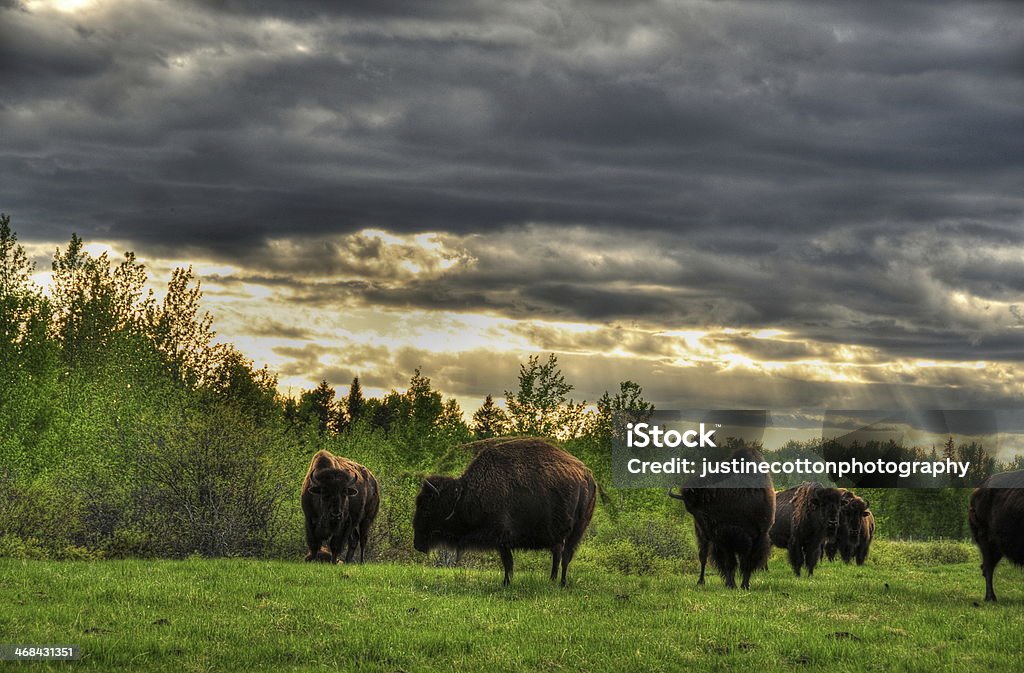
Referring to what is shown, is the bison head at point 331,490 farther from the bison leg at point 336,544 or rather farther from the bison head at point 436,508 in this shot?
the bison head at point 436,508

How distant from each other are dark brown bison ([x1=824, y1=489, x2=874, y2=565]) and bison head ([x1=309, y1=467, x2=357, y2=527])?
1329 cm

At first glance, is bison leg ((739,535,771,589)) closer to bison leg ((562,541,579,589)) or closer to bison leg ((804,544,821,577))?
bison leg ((562,541,579,589))

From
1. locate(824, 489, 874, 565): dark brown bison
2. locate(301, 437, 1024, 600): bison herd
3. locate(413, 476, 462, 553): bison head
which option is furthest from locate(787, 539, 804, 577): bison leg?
locate(413, 476, 462, 553): bison head

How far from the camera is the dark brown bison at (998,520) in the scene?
19906 millimetres

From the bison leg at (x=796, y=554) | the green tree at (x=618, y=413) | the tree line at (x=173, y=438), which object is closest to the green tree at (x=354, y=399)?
the tree line at (x=173, y=438)

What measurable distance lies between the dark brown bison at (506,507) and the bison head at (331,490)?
12.8 ft

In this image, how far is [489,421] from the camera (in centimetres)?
6038

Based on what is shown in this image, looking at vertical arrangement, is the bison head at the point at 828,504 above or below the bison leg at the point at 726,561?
above

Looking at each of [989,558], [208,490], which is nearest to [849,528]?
[989,558]

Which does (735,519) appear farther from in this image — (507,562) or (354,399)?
(354,399)

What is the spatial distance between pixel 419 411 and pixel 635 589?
60705 mm

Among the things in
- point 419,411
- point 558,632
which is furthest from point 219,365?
point 558,632

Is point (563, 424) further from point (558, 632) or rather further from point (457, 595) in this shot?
point (558, 632)

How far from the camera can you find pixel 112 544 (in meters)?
25.9
